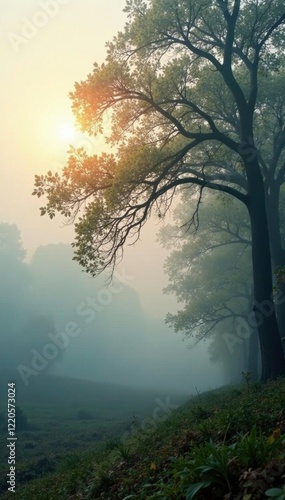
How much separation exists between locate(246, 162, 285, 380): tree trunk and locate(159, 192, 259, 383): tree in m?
10.6

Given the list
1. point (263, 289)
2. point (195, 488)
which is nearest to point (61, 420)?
point (263, 289)

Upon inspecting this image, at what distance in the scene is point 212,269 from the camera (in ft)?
115

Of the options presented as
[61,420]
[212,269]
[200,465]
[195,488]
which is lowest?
[195,488]

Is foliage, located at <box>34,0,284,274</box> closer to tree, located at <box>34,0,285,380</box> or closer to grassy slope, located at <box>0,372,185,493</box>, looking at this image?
tree, located at <box>34,0,285,380</box>

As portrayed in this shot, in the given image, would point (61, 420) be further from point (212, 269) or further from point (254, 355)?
point (212, 269)

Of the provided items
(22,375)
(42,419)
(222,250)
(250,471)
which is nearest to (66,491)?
(250,471)

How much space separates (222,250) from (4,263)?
63000 millimetres

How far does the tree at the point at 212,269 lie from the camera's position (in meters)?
27.7

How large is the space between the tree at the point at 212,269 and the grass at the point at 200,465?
54.8 ft

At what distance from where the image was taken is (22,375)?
184 feet

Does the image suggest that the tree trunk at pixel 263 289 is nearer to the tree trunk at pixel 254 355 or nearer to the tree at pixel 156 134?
the tree at pixel 156 134

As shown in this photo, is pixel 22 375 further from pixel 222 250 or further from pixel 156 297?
pixel 156 297

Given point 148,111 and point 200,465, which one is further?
point 148,111

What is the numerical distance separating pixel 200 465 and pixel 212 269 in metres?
30.8
